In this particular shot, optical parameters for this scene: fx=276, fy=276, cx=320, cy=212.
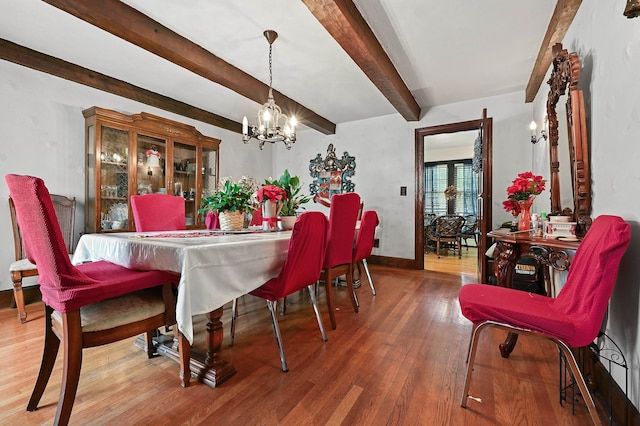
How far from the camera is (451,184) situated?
7.36 meters

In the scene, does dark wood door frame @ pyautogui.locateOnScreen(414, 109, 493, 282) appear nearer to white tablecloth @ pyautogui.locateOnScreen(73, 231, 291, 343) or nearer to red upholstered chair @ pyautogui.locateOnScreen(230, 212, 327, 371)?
red upholstered chair @ pyautogui.locateOnScreen(230, 212, 327, 371)

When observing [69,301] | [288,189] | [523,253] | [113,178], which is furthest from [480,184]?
[113,178]

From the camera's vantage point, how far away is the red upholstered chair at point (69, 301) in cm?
105

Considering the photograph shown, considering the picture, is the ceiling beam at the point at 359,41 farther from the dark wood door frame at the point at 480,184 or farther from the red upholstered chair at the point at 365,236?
Answer: the red upholstered chair at the point at 365,236

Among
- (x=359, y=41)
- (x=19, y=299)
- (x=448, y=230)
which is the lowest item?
(x=19, y=299)

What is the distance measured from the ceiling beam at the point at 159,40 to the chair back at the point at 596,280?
3.06 m

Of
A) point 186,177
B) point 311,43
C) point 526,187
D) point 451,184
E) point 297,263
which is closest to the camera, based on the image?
point 297,263

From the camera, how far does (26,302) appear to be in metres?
2.69

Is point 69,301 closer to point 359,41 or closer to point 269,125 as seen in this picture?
point 269,125

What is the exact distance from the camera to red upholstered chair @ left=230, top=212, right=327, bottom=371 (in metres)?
1.59

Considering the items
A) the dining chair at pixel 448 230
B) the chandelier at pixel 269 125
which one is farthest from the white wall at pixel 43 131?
the dining chair at pixel 448 230

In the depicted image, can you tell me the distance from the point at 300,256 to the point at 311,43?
2.01m

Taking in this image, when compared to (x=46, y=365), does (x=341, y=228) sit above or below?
above

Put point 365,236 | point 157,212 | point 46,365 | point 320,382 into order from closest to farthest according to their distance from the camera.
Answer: point 46,365 → point 320,382 → point 157,212 → point 365,236
